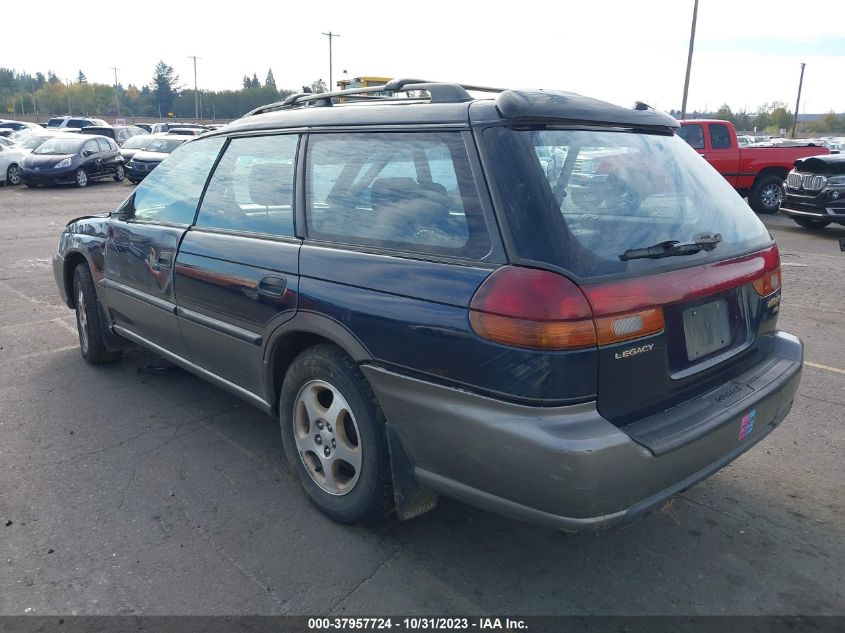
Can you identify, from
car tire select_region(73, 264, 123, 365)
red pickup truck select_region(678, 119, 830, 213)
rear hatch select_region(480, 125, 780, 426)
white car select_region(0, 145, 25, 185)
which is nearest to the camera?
rear hatch select_region(480, 125, 780, 426)

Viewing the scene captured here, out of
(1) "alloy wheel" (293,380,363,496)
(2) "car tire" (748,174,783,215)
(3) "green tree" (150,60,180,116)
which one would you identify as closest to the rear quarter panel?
(1) "alloy wheel" (293,380,363,496)

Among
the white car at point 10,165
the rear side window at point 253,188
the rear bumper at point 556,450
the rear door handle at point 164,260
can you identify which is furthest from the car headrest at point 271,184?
the white car at point 10,165

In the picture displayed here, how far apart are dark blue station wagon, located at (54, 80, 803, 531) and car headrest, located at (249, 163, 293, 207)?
0.01 m

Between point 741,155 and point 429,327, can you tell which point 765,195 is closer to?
point 741,155

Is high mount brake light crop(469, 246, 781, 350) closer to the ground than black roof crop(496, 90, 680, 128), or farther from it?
closer to the ground

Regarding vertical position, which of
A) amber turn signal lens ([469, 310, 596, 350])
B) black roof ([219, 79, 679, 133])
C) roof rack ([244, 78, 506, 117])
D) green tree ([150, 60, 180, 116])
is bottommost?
amber turn signal lens ([469, 310, 596, 350])

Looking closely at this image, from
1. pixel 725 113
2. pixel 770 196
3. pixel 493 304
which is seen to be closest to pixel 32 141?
pixel 770 196

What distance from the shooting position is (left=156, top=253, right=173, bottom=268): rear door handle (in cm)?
394

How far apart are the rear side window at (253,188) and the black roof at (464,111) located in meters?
0.14

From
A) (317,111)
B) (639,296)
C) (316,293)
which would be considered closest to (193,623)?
(316,293)

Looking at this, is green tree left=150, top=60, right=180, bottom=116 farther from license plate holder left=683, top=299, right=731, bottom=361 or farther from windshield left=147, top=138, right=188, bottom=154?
license plate holder left=683, top=299, right=731, bottom=361

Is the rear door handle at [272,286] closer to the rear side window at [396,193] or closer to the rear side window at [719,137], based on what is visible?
the rear side window at [396,193]

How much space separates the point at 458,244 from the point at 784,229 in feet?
43.8

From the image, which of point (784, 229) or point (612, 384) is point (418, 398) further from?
point (784, 229)
